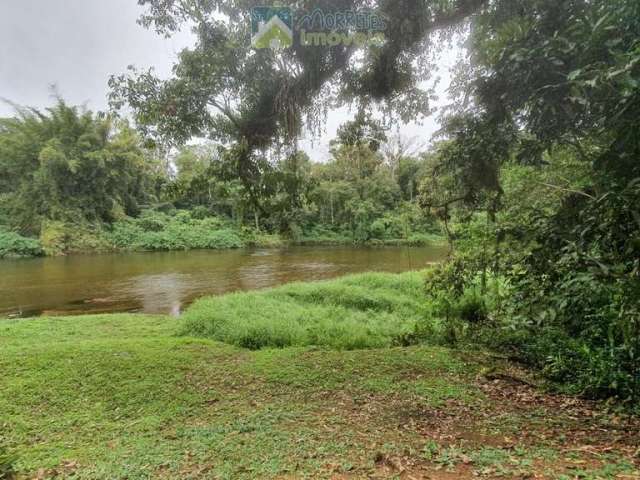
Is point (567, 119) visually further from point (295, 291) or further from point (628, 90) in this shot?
point (295, 291)

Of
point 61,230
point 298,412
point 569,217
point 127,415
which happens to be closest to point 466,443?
point 298,412

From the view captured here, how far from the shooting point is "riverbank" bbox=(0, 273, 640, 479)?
7.25 ft

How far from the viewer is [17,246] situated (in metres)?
17.7

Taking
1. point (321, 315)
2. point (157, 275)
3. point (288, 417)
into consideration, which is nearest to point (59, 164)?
point (157, 275)

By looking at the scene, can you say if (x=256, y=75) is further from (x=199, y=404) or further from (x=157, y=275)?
(x=157, y=275)

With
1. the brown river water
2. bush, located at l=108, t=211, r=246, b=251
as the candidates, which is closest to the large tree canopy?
the brown river water

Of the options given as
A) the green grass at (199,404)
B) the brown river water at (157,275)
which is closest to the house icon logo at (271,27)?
the green grass at (199,404)

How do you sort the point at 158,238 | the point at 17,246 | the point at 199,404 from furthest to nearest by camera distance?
1. the point at 158,238
2. the point at 17,246
3. the point at 199,404

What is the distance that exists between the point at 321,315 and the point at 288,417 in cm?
394

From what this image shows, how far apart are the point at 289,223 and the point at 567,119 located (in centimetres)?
309

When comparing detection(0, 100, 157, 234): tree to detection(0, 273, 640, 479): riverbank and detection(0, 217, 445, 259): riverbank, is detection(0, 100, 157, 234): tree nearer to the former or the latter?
detection(0, 217, 445, 259): riverbank

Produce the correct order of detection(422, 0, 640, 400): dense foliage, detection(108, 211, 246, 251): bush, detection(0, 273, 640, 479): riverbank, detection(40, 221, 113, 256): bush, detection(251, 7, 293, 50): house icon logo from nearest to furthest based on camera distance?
detection(422, 0, 640, 400): dense foliage
detection(0, 273, 640, 479): riverbank
detection(251, 7, 293, 50): house icon logo
detection(40, 221, 113, 256): bush
detection(108, 211, 246, 251): bush

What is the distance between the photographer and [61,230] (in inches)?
754

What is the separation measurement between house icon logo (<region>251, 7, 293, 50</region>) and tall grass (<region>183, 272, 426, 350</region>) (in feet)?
12.5
